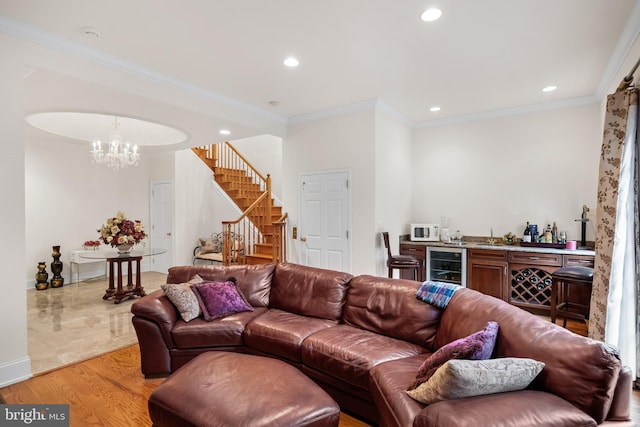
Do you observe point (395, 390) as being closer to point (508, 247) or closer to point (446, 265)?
point (508, 247)

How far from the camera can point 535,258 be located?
4266mm

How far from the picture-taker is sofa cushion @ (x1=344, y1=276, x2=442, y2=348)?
2406 millimetres

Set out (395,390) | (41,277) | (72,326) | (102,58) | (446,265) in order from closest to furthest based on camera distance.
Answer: (395,390), (102,58), (72,326), (446,265), (41,277)

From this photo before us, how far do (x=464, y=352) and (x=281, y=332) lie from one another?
1.43 metres

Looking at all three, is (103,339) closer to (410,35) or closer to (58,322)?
(58,322)

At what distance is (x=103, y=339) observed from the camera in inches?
142

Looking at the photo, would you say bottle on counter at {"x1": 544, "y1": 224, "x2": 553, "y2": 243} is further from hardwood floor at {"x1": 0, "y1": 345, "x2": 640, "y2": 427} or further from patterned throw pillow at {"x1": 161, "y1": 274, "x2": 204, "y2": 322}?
patterned throw pillow at {"x1": 161, "y1": 274, "x2": 204, "y2": 322}

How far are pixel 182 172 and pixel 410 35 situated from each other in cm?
586

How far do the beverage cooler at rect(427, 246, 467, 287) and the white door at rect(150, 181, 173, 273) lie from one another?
5407 millimetres

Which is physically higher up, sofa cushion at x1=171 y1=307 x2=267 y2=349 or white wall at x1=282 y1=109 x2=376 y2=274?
white wall at x1=282 y1=109 x2=376 y2=274

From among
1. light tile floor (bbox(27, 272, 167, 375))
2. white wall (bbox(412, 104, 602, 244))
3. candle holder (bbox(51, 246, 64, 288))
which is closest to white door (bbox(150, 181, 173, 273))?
light tile floor (bbox(27, 272, 167, 375))

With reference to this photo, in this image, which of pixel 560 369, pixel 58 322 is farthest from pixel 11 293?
pixel 560 369

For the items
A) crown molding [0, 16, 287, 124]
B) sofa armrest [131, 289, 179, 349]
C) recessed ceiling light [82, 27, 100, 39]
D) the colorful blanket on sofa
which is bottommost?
sofa armrest [131, 289, 179, 349]

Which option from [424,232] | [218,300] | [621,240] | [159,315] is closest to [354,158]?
Answer: [424,232]
